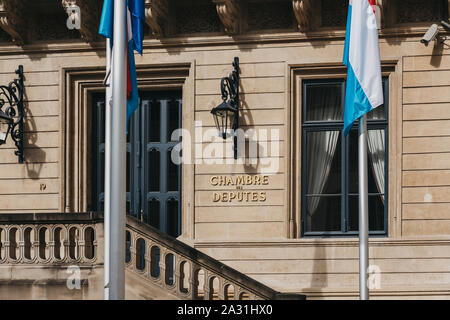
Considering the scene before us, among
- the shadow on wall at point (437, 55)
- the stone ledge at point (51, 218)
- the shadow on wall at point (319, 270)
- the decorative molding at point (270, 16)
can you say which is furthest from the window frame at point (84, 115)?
the shadow on wall at point (437, 55)

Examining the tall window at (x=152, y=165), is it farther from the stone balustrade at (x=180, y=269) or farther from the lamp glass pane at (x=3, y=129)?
the stone balustrade at (x=180, y=269)

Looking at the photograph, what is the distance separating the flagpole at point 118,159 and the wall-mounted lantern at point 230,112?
190 inches

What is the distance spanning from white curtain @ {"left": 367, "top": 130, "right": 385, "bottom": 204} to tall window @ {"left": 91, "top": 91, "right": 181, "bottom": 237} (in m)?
3.48

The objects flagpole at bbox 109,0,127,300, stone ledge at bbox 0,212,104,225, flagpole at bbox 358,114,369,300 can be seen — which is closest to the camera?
flagpole at bbox 109,0,127,300

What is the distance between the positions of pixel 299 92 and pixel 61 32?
459cm

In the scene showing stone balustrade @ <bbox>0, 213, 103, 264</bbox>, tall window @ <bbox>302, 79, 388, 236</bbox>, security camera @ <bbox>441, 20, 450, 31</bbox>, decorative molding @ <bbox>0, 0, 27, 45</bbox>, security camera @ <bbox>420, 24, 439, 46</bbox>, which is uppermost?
decorative molding @ <bbox>0, 0, 27, 45</bbox>

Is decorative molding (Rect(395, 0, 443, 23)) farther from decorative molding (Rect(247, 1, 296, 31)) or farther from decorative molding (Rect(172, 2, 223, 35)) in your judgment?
decorative molding (Rect(172, 2, 223, 35))

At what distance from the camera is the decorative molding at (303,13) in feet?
48.4

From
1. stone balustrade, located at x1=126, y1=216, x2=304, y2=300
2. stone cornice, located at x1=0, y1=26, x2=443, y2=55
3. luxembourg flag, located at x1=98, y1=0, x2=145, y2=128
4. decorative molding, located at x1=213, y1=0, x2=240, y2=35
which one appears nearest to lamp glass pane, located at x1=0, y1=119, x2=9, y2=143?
stone cornice, located at x1=0, y1=26, x2=443, y2=55

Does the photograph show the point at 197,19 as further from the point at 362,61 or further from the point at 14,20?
the point at 362,61

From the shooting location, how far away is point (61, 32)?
1600 centimetres

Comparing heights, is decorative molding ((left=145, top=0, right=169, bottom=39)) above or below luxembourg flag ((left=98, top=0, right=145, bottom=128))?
above

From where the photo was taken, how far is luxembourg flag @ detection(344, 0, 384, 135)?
12094 millimetres

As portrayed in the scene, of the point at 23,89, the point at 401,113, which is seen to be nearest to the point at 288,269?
the point at 401,113
